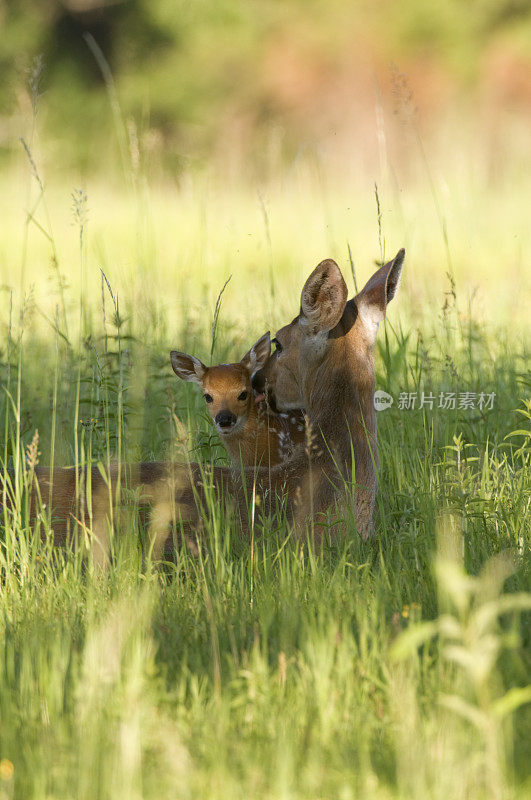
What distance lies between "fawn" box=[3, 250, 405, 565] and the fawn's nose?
2.94ft

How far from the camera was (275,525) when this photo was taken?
374cm

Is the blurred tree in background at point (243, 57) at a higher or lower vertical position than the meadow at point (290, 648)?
higher

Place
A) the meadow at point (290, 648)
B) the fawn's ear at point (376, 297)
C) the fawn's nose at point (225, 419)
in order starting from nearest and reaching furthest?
the meadow at point (290, 648) → the fawn's ear at point (376, 297) → the fawn's nose at point (225, 419)

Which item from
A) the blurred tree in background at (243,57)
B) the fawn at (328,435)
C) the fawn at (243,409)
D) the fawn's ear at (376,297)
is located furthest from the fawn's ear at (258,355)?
the blurred tree in background at (243,57)

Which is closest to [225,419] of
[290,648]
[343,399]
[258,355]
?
[258,355]

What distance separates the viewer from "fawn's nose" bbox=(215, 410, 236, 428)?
502 centimetres

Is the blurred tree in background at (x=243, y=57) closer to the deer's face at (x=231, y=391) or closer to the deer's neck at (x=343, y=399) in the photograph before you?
the deer's face at (x=231, y=391)

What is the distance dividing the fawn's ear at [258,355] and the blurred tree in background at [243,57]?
1923 cm

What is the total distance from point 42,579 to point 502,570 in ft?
4.88

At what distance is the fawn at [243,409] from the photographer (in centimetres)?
507

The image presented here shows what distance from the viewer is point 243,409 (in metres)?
5.18

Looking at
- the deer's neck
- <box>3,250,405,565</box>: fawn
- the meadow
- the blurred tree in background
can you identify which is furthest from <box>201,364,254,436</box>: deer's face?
the blurred tree in background

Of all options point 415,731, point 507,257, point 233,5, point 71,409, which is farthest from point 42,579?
point 233,5

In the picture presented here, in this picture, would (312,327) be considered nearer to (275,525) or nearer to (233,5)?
(275,525)
